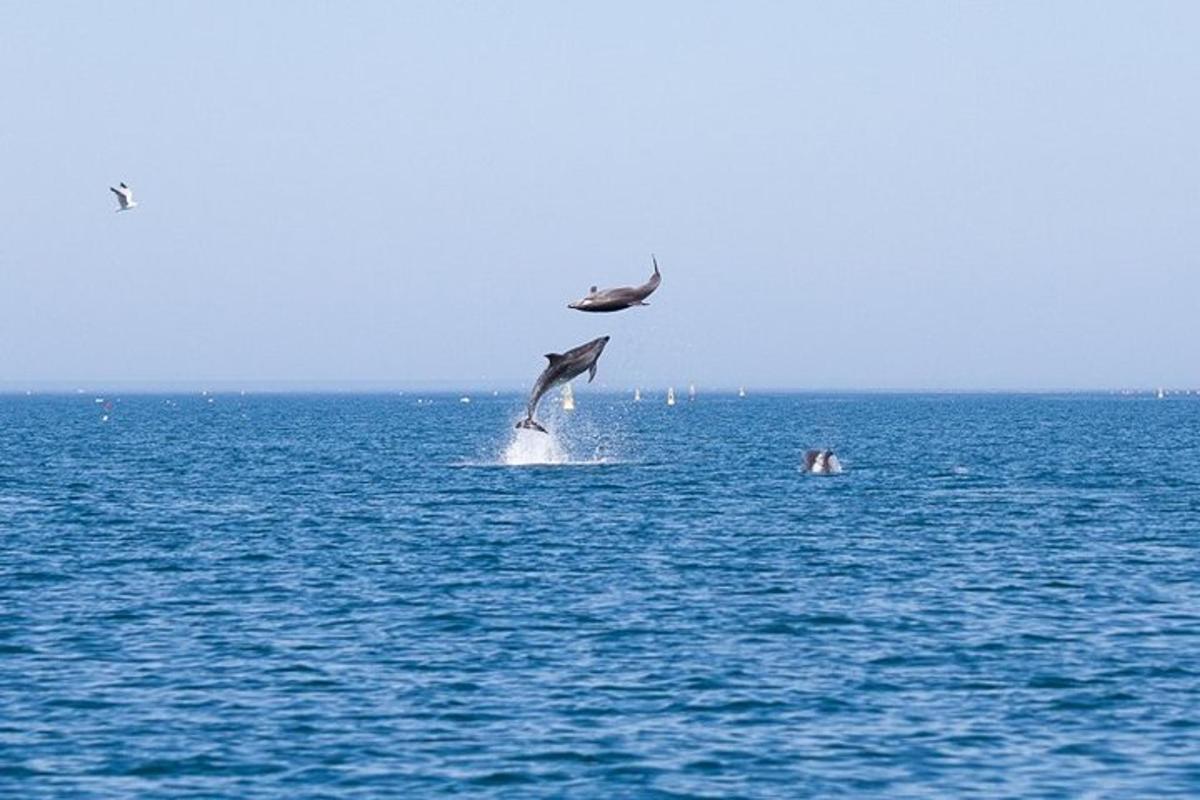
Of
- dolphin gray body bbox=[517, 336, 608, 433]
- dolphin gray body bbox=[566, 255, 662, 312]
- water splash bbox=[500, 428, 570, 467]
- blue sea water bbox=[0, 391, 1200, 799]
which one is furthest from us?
water splash bbox=[500, 428, 570, 467]

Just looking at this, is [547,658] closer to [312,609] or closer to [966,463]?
[312,609]

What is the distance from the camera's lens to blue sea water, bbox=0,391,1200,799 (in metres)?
24.5

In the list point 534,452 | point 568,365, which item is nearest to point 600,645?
point 568,365

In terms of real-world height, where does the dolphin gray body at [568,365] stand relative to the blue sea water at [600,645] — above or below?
above

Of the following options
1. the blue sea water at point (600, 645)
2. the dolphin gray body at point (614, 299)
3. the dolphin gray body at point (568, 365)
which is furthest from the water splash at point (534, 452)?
the dolphin gray body at point (614, 299)

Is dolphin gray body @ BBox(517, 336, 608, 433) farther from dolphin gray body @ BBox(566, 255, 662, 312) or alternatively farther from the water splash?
the water splash

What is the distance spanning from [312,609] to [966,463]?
230 feet

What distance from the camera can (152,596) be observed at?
41.4 m

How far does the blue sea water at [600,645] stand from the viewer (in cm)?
2447

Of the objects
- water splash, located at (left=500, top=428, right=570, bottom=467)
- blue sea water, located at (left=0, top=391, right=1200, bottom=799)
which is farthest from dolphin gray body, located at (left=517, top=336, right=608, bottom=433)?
water splash, located at (left=500, top=428, right=570, bottom=467)

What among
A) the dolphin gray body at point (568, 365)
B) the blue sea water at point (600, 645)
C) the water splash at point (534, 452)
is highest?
the dolphin gray body at point (568, 365)

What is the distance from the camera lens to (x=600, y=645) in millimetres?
33938

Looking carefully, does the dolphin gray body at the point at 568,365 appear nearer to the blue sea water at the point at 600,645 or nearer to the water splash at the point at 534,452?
the blue sea water at the point at 600,645

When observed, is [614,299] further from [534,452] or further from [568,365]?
[534,452]
